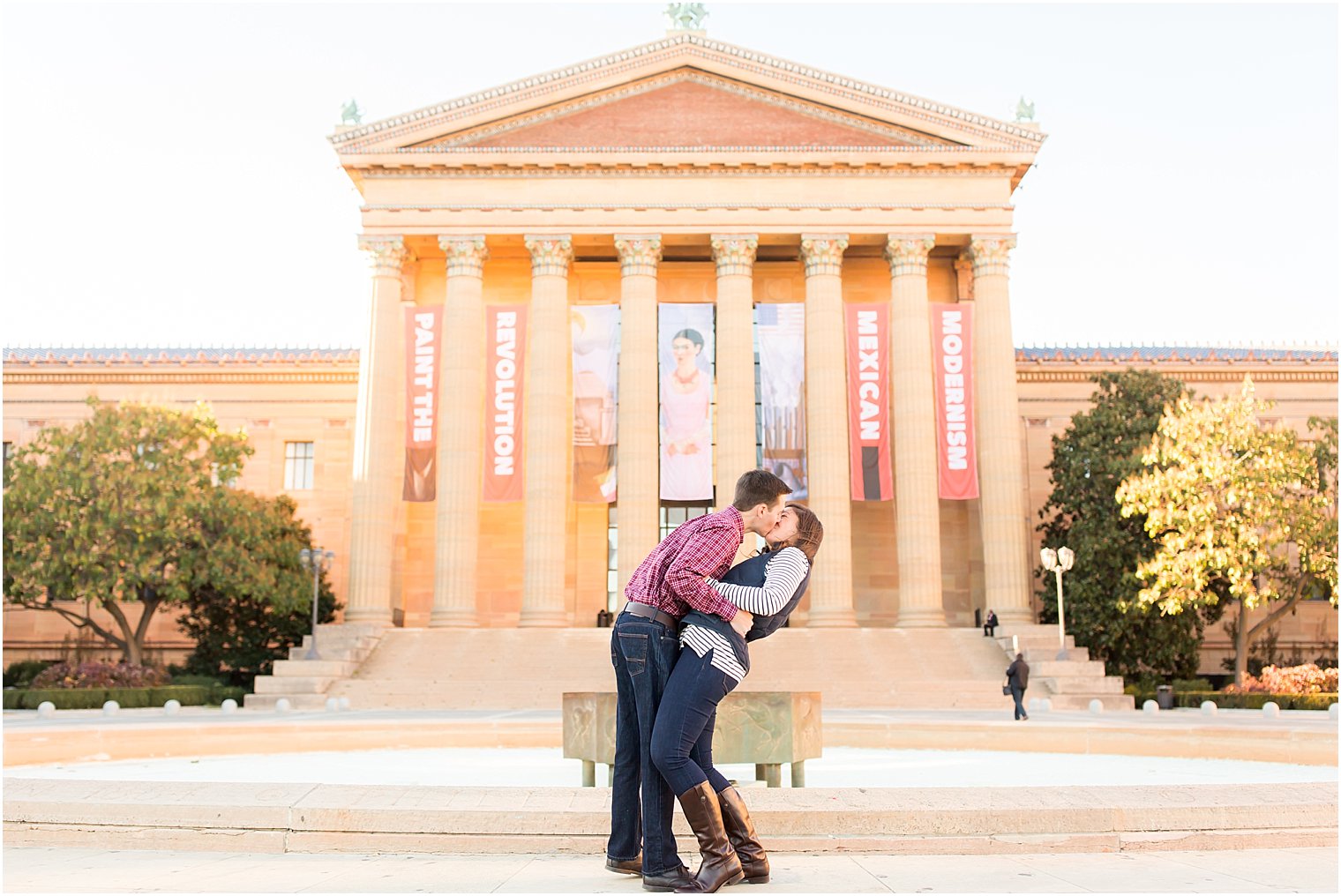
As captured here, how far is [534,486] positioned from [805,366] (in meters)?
9.58

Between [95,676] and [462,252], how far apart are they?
17.0m

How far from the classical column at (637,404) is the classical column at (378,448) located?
7410 mm

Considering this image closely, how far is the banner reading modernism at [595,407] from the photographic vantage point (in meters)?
38.4

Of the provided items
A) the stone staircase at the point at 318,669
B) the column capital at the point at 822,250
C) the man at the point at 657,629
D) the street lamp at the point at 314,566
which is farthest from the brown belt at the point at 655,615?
the column capital at the point at 822,250

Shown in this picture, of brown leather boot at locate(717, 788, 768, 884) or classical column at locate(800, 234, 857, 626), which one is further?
classical column at locate(800, 234, 857, 626)

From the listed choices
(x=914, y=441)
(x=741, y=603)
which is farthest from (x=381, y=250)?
(x=741, y=603)

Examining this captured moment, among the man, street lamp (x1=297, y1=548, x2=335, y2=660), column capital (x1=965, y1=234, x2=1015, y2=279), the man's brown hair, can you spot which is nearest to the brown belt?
the man

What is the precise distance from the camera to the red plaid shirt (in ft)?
21.0

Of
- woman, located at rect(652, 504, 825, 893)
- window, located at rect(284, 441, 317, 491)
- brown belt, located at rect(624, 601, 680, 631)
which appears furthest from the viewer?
window, located at rect(284, 441, 317, 491)

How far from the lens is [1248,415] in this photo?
32.2 m

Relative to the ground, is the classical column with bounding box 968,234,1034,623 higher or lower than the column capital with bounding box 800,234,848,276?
lower

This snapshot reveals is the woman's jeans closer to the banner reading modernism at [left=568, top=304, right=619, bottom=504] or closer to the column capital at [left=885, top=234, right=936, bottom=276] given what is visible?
the banner reading modernism at [left=568, top=304, right=619, bottom=504]

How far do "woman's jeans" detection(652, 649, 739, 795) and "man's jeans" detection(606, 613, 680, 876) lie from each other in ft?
0.42

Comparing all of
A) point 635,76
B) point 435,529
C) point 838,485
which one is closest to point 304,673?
point 435,529
